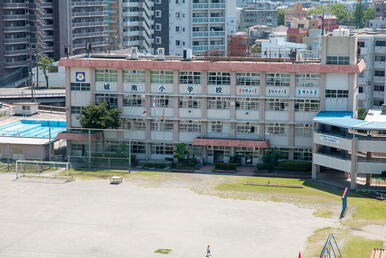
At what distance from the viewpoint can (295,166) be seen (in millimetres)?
75250

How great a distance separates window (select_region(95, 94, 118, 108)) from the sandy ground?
1319 centimetres

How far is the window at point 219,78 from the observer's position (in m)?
78.2

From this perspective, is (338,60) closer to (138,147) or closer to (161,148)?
(161,148)

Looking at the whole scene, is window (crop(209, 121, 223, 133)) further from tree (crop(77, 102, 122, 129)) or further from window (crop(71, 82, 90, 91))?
window (crop(71, 82, 90, 91))

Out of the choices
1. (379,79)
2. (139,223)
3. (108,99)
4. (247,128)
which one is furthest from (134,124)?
(379,79)

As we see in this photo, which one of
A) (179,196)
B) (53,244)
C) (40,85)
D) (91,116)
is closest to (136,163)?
(91,116)

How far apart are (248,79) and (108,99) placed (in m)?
16.7

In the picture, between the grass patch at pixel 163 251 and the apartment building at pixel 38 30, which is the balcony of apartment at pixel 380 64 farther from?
the grass patch at pixel 163 251

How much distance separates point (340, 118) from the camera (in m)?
71.1

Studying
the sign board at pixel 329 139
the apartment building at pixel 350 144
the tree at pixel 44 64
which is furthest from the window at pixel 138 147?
the tree at pixel 44 64

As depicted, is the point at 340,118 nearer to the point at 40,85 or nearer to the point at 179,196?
the point at 179,196

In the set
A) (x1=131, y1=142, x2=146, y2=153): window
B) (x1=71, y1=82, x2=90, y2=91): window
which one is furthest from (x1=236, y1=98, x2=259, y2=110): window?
(x1=71, y1=82, x2=90, y2=91): window

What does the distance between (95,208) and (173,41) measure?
83.4 meters

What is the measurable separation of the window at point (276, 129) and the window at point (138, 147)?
578 inches
